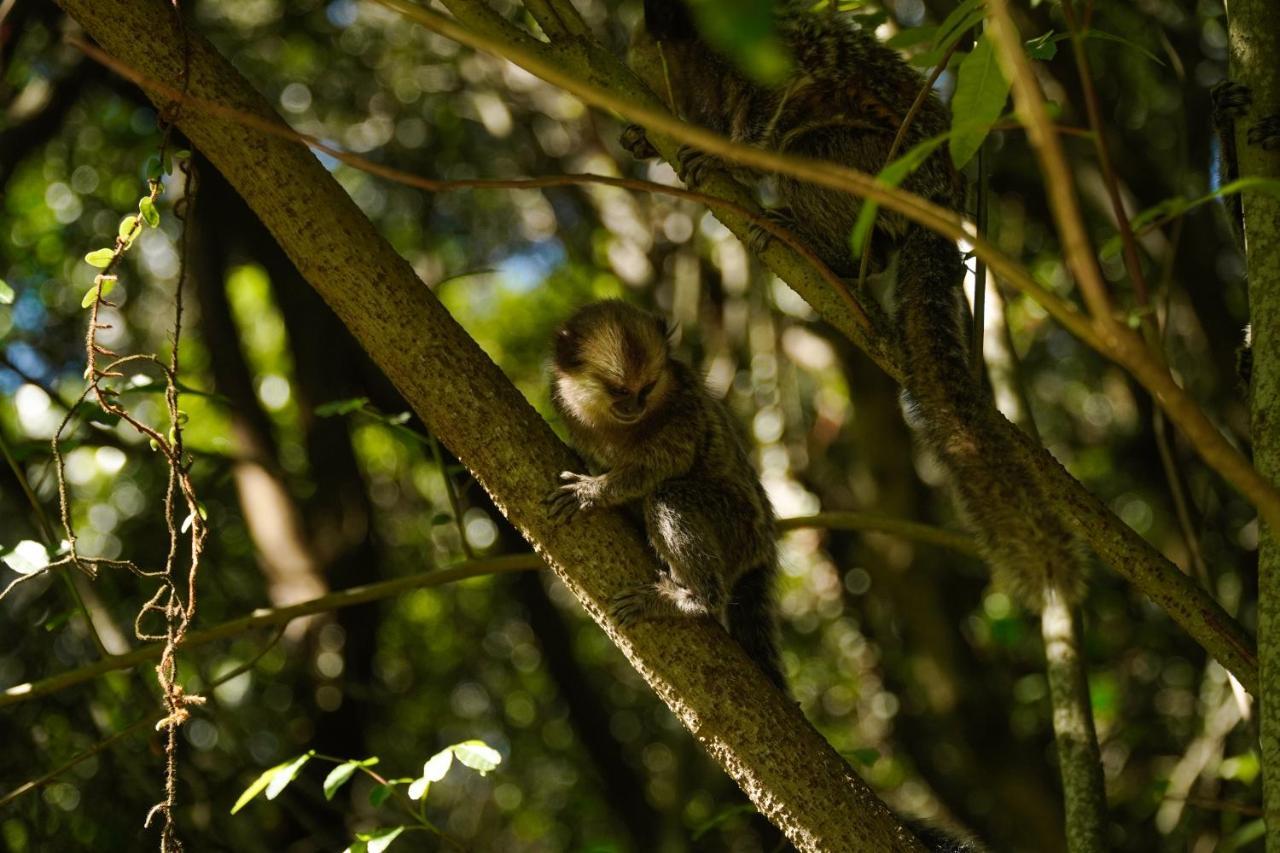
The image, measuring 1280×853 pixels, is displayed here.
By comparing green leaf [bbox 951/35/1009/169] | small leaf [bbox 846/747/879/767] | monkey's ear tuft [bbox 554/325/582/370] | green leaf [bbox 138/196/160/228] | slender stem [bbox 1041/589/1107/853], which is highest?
monkey's ear tuft [bbox 554/325/582/370]

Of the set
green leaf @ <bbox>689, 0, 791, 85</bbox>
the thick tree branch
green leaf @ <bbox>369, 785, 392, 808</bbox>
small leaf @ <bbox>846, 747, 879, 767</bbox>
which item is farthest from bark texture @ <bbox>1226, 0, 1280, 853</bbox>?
green leaf @ <bbox>369, 785, 392, 808</bbox>

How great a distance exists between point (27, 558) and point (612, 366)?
1859 millimetres

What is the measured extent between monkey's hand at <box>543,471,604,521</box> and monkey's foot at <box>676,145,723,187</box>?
39.8 inches

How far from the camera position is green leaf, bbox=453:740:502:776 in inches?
124

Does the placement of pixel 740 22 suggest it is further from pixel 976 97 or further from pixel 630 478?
pixel 630 478

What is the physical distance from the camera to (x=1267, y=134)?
314 cm

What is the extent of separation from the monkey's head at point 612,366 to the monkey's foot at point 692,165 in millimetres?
692

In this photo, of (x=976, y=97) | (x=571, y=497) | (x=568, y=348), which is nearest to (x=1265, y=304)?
(x=976, y=97)

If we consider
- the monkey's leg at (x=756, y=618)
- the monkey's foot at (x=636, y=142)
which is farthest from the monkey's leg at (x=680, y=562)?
the monkey's foot at (x=636, y=142)

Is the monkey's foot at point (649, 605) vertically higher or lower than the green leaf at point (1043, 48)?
lower

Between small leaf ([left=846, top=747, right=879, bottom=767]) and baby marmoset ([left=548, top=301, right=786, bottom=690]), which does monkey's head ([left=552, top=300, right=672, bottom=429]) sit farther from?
small leaf ([left=846, top=747, right=879, bottom=767])

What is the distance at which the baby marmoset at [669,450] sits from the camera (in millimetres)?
4070

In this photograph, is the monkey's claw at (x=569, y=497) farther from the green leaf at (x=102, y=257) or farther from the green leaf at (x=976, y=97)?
the green leaf at (x=976, y=97)

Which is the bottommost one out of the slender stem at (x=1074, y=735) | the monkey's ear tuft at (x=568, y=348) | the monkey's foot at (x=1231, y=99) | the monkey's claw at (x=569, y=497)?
the slender stem at (x=1074, y=735)
